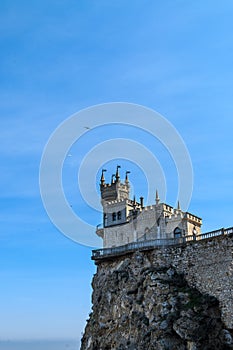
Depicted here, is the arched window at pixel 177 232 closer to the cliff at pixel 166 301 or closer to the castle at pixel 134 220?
the castle at pixel 134 220

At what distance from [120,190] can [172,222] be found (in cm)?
999

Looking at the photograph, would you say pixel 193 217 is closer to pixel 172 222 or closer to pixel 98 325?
pixel 172 222

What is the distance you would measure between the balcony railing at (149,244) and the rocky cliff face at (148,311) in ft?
2.67

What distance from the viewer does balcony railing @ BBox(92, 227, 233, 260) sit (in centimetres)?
5970

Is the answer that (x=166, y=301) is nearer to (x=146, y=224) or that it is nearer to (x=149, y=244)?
(x=149, y=244)

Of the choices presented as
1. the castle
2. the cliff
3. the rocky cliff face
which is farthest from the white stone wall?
the cliff

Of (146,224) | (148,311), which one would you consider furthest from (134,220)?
(148,311)

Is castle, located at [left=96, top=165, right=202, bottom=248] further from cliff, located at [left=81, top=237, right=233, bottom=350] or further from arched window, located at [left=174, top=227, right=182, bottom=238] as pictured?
cliff, located at [left=81, top=237, right=233, bottom=350]

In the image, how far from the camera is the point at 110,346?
6244cm

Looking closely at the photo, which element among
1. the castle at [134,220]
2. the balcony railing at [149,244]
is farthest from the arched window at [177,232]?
the balcony railing at [149,244]

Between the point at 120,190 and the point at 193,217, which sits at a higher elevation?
the point at 120,190

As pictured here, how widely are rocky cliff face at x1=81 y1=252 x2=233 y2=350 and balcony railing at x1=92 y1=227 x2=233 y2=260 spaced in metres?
0.81

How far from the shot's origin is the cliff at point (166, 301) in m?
54.7

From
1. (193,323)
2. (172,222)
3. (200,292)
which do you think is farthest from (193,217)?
(193,323)
